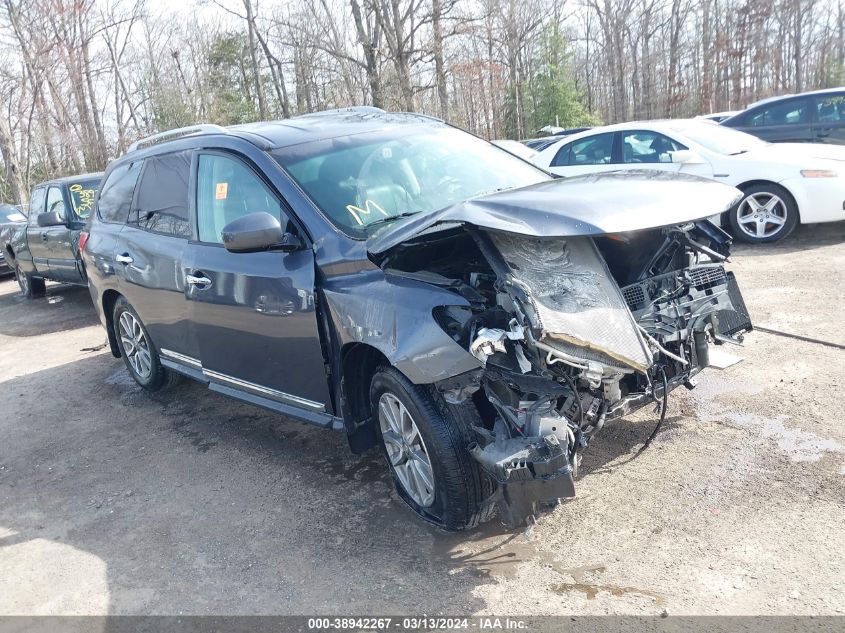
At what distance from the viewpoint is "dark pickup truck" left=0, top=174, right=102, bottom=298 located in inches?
397

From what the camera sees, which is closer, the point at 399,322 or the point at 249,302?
the point at 399,322

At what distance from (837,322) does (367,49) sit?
63.7 feet

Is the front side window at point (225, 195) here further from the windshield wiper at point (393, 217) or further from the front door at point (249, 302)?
the windshield wiper at point (393, 217)

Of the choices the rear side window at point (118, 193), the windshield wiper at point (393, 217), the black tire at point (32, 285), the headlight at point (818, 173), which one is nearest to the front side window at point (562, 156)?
the headlight at point (818, 173)

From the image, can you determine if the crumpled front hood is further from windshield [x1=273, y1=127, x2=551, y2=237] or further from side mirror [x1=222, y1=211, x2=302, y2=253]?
side mirror [x1=222, y1=211, x2=302, y2=253]

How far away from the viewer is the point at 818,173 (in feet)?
27.0

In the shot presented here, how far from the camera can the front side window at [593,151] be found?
32.2 ft

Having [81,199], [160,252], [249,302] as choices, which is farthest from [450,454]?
[81,199]

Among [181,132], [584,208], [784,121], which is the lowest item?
[584,208]

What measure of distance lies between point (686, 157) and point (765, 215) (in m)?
1.17

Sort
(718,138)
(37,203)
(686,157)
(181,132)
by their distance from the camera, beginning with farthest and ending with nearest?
(37,203)
(718,138)
(686,157)
(181,132)

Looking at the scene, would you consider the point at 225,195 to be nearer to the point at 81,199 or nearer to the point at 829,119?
the point at 81,199

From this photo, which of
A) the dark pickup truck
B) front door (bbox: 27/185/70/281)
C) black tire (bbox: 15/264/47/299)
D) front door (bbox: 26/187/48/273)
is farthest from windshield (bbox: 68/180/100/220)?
black tire (bbox: 15/264/47/299)

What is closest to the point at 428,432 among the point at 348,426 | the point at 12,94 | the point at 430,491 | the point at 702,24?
the point at 430,491
